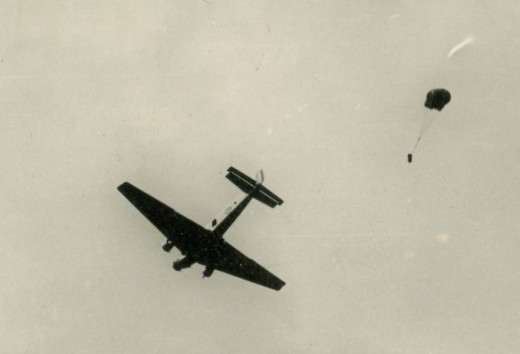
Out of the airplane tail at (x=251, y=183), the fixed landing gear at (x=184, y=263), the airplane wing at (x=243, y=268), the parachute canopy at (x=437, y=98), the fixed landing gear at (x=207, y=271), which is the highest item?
the parachute canopy at (x=437, y=98)

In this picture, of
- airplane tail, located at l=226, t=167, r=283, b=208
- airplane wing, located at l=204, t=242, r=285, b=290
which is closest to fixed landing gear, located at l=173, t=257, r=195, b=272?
airplane wing, located at l=204, t=242, r=285, b=290

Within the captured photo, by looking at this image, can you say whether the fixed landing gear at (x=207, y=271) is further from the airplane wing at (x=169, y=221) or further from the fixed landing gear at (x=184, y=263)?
the airplane wing at (x=169, y=221)

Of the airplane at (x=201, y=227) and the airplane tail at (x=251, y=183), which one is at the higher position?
the airplane tail at (x=251, y=183)

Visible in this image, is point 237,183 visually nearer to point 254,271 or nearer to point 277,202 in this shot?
point 277,202

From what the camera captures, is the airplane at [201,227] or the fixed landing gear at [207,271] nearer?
the airplane at [201,227]

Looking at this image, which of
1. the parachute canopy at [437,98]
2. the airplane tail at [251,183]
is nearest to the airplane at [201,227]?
the airplane tail at [251,183]

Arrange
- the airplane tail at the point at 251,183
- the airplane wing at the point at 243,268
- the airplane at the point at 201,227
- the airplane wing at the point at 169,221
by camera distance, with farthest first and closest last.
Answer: the airplane wing at the point at 243,268 → the airplane tail at the point at 251,183 → the airplane at the point at 201,227 → the airplane wing at the point at 169,221
